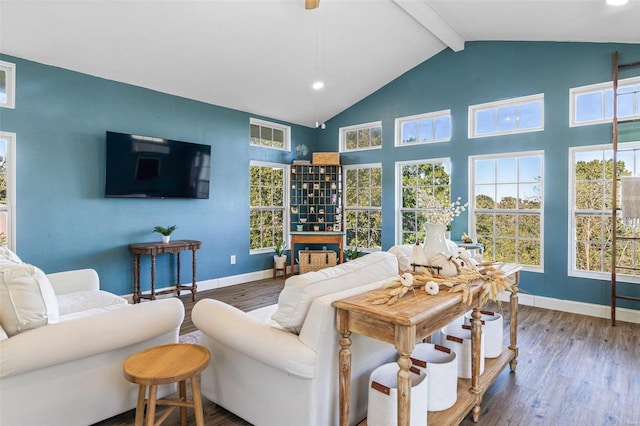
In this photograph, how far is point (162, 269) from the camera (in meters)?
4.90

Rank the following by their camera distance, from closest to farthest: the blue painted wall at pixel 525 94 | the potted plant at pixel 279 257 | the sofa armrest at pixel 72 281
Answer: the sofa armrest at pixel 72 281 → the blue painted wall at pixel 525 94 → the potted plant at pixel 279 257

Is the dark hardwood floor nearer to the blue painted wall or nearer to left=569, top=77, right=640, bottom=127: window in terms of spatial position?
the blue painted wall

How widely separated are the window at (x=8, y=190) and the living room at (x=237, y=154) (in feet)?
0.12

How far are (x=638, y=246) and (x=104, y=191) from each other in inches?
251

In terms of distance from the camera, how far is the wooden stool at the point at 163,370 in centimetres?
165

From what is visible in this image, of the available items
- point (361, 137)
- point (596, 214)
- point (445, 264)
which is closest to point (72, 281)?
point (445, 264)

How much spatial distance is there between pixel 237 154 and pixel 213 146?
44 cm

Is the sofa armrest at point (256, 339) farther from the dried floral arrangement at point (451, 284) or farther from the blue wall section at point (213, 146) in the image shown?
the blue wall section at point (213, 146)

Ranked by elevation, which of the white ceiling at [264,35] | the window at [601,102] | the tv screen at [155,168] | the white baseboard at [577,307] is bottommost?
the white baseboard at [577,307]

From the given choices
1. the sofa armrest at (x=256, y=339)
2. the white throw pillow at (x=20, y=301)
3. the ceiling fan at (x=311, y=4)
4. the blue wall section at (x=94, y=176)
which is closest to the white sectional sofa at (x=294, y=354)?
the sofa armrest at (x=256, y=339)

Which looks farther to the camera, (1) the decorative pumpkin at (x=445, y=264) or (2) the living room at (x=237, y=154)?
(2) the living room at (x=237, y=154)

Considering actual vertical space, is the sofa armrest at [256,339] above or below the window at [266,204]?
below

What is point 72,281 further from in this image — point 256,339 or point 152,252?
point 256,339

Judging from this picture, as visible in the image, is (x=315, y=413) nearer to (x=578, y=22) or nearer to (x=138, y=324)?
(x=138, y=324)
